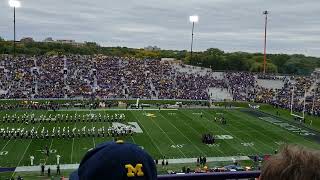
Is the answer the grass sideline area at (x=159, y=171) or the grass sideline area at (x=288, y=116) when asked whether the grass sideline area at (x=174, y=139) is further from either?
the grass sideline area at (x=288, y=116)

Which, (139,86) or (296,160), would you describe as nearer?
(296,160)

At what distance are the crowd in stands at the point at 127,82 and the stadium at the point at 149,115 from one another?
0.45 ft

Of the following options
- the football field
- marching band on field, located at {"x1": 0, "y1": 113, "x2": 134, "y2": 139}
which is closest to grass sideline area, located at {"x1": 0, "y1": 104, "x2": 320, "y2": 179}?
the football field

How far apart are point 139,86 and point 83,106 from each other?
15600 mm

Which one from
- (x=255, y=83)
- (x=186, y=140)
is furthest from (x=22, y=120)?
(x=255, y=83)

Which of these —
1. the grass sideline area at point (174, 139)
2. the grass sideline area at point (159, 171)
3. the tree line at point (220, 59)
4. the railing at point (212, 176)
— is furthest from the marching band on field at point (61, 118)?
the tree line at point (220, 59)

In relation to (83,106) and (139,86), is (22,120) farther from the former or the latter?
(139,86)

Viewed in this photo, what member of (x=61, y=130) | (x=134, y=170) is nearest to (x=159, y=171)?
(x=61, y=130)

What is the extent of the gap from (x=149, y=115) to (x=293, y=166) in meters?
40.3

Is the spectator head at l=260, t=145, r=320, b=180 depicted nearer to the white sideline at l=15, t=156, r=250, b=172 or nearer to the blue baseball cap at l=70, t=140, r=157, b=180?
the blue baseball cap at l=70, t=140, r=157, b=180

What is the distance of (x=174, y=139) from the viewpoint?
32031mm

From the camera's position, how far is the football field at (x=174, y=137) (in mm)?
27297

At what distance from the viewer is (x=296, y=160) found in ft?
4.93

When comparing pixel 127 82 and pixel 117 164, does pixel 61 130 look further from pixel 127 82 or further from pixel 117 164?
pixel 117 164
